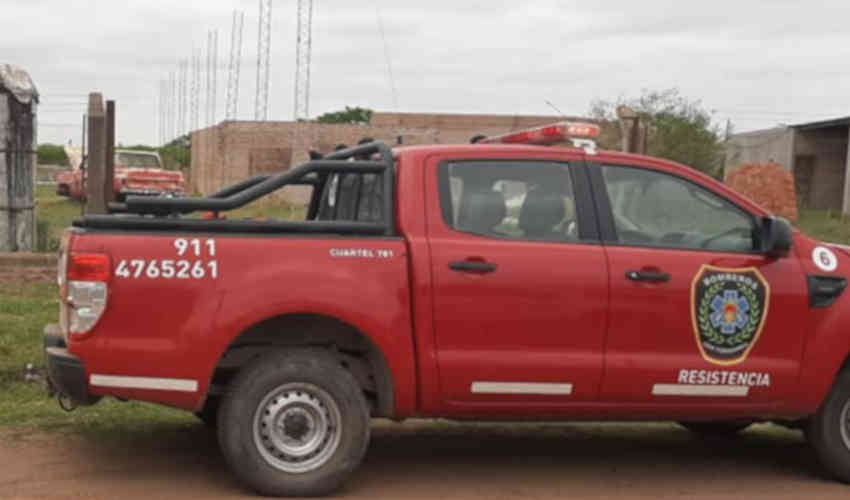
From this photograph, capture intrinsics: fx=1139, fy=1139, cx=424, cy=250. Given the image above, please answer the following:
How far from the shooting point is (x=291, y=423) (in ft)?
18.7

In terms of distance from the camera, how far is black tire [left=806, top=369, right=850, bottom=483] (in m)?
6.47

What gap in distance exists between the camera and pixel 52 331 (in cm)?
608

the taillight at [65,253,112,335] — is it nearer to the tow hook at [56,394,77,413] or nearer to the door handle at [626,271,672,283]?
the tow hook at [56,394,77,413]

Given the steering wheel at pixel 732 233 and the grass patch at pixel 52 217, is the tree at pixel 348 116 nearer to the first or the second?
the grass patch at pixel 52 217

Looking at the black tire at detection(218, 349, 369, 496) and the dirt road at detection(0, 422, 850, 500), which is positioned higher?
the black tire at detection(218, 349, 369, 496)

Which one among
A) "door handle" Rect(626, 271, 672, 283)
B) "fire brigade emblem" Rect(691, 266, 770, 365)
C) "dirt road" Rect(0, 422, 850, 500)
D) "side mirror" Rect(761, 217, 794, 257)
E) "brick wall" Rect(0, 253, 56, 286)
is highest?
"side mirror" Rect(761, 217, 794, 257)

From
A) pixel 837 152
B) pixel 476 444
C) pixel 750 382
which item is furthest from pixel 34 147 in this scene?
pixel 837 152

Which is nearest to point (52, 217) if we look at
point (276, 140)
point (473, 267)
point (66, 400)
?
point (276, 140)

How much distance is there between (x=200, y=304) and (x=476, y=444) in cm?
241

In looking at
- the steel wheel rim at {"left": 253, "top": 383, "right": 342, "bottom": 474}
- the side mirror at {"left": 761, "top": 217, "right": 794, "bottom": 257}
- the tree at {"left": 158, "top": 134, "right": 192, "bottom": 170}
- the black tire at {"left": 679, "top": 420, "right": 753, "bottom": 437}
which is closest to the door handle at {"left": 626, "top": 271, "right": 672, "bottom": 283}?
the side mirror at {"left": 761, "top": 217, "right": 794, "bottom": 257}

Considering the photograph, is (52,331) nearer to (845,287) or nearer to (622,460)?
(622,460)

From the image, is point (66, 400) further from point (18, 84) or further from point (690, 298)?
point (18, 84)

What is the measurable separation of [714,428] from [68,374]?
4.35 metres

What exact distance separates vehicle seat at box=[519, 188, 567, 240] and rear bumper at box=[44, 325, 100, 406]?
2.37 metres
